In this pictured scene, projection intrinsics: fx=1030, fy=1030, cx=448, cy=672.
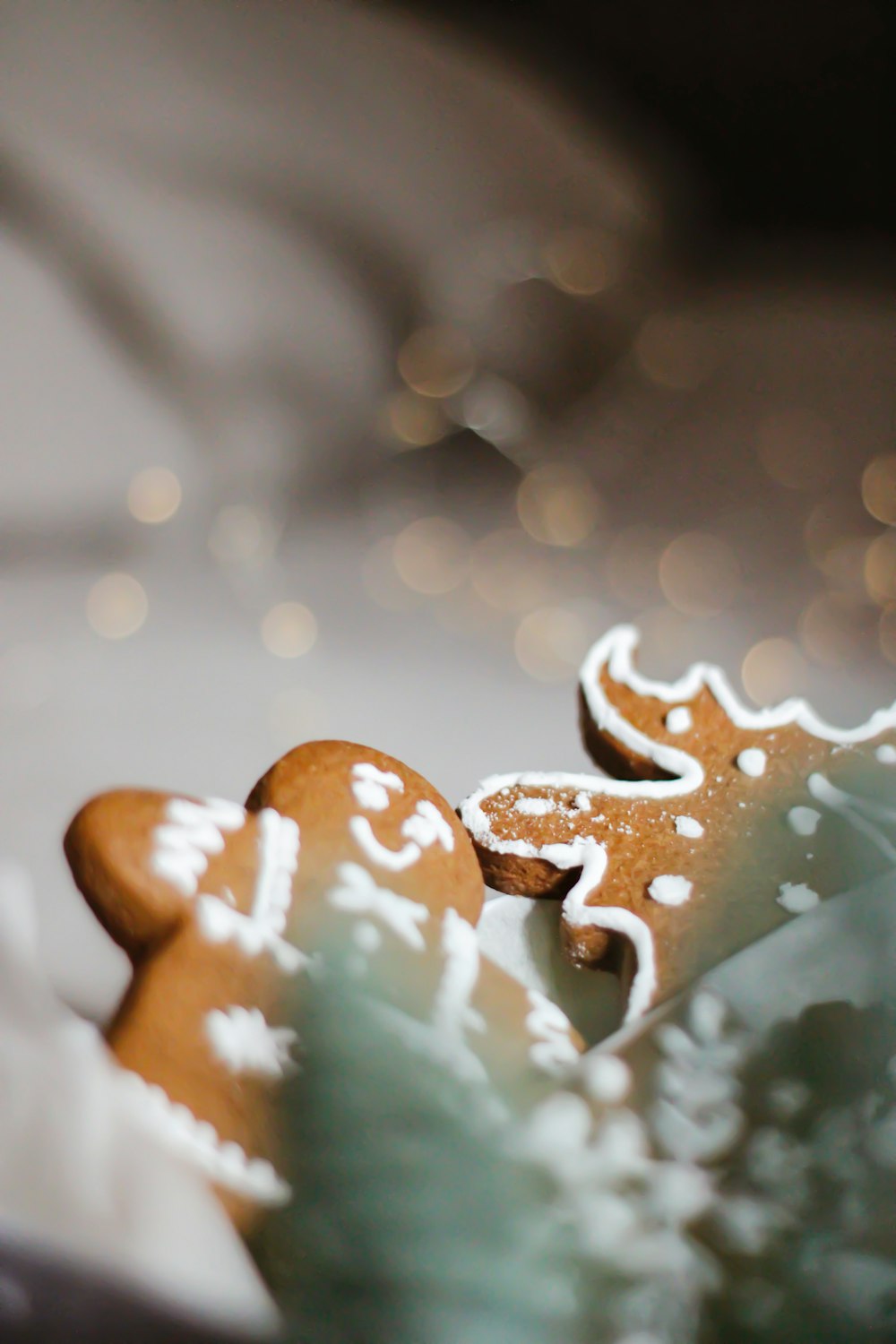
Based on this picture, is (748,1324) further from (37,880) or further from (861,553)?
(861,553)

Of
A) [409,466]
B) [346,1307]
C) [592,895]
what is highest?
[409,466]

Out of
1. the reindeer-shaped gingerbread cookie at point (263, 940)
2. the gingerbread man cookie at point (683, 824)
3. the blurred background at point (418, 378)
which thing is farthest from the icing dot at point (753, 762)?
the blurred background at point (418, 378)

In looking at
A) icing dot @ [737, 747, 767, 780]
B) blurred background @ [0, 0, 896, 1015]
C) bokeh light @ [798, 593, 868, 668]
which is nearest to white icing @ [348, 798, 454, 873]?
icing dot @ [737, 747, 767, 780]

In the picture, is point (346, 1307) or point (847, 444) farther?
point (847, 444)

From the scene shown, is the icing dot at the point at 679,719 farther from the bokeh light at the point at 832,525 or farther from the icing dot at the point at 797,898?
the bokeh light at the point at 832,525

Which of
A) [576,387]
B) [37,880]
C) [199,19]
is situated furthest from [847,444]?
[37,880]

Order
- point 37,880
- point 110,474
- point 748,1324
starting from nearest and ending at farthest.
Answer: point 748,1324 → point 37,880 → point 110,474

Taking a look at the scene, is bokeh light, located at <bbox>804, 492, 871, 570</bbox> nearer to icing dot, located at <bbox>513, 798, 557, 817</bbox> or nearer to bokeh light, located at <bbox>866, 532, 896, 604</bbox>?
bokeh light, located at <bbox>866, 532, 896, 604</bbox>
